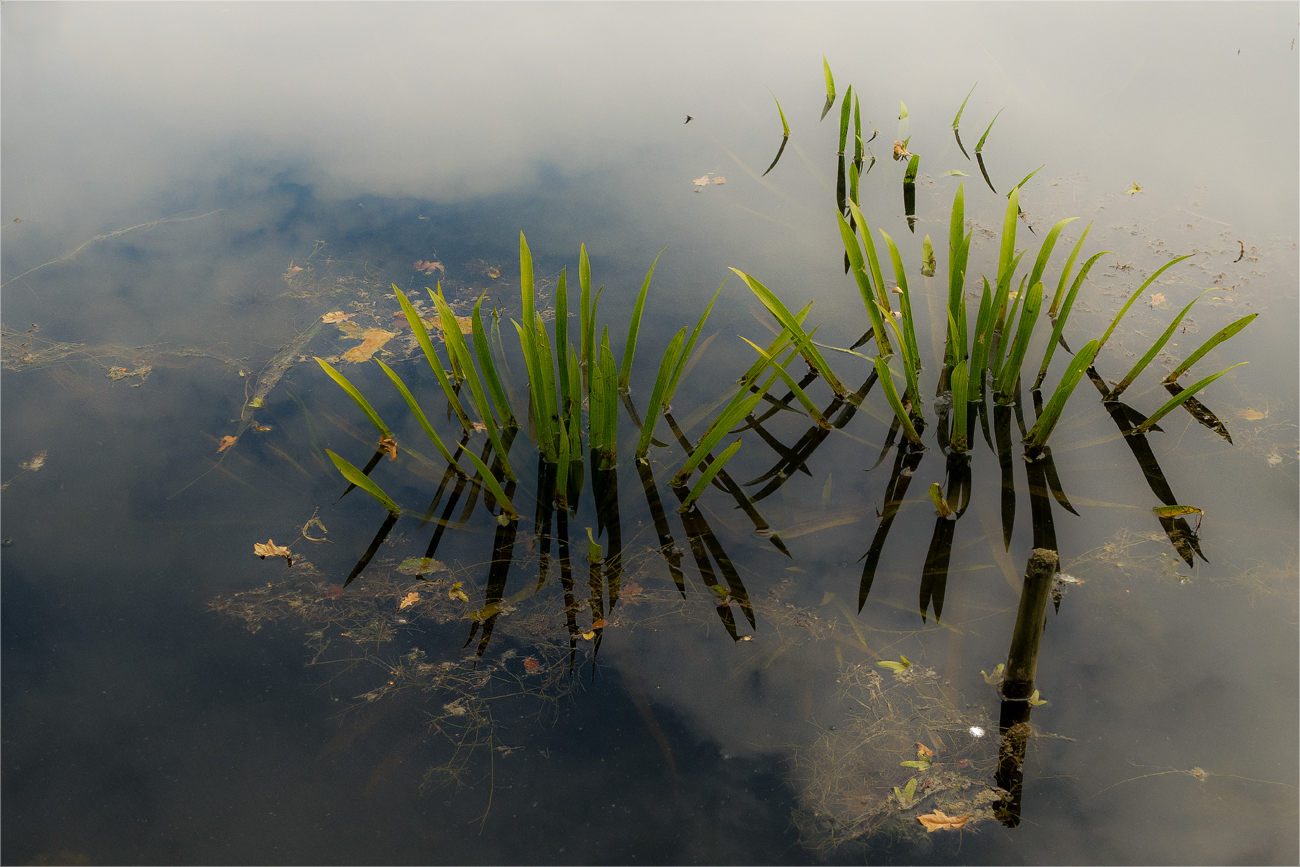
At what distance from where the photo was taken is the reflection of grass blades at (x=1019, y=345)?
2209mm

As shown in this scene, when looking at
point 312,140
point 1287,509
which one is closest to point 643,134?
point 312,140

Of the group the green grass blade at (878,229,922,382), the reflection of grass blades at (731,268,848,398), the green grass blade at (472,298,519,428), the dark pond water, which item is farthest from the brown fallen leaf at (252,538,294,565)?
the green grass blade at (878,229,922,382)

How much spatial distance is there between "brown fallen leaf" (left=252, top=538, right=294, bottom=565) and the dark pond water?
0.02 m

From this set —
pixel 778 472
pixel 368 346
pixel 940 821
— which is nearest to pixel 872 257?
pixel 778 472

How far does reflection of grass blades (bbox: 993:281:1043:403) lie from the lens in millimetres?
2209

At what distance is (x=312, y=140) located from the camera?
4.21 meters

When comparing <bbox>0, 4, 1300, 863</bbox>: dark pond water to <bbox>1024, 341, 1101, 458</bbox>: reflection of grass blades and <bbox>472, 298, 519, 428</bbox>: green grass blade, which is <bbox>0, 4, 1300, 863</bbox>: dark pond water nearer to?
<bbox>1024, 341, 1101, 458</bbox>: reflection of grass blades

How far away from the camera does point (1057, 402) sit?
224 centimetres

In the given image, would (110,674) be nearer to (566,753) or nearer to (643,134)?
(566,753)

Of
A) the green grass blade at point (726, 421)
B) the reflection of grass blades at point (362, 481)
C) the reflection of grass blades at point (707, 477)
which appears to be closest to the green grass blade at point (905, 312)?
the green grass blade at point (726, 421)

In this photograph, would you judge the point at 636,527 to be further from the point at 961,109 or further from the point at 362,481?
the point at 961,109

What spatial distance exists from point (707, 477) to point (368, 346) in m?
1.58

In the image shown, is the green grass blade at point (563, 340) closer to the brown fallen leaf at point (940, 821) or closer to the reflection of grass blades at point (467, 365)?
the reflection of grass blades at point (467, 365)

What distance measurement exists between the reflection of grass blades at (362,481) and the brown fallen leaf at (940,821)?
5.12 feet
